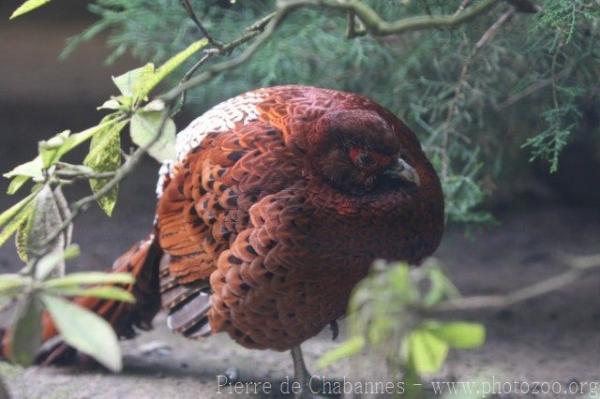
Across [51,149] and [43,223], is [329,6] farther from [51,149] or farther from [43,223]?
[43,223]

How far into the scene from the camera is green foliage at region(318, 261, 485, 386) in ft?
4.89

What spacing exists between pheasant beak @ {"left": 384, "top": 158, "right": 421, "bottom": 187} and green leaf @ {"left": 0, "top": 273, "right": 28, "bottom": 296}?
1.57 m

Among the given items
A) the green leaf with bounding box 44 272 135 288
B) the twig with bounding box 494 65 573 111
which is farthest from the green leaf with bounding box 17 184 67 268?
the twig with bounding box 494 65 573 111

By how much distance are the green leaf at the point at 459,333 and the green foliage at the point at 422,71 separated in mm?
2515

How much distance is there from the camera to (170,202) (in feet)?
11.3

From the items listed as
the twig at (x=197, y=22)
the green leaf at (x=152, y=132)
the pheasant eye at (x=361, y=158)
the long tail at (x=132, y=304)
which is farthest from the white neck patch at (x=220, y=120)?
the green leaf at (x=152, y=132)

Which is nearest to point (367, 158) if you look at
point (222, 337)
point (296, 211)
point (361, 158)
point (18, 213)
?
point (361, 158)

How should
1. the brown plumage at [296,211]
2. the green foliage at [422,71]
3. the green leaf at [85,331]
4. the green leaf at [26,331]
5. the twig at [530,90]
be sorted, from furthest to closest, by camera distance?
the green foliage at [422,71], the twig at [530,90], the brown plumage at [296,211], the green leaf at [26,331], the green leaf at [85,331]

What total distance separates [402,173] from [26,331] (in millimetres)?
1591

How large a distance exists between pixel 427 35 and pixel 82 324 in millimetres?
3167

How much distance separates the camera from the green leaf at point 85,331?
1563mm

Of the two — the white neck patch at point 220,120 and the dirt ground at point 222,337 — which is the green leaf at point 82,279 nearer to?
the dirt ground at point 222,337

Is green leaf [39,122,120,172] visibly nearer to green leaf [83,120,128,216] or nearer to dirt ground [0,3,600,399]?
green leaf [83,120,128,216]

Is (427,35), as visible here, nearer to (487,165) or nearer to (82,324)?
(487,165)
